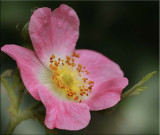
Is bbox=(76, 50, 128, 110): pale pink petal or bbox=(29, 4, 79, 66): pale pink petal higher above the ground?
bbox=(29, 4, 79, 66): pale pink petal

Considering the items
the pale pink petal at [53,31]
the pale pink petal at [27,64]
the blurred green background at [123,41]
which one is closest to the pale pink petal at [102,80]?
the pale pink petal at [53,31]

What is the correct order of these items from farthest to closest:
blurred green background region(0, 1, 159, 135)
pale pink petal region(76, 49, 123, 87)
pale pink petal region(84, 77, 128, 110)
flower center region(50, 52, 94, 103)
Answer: blurred green background region(0, 1, 159, 135) < pale pink petal region(76, 49, 123, 87) < flower center region(50, 52, 94, 103) < pale pink petal region(84, 77, 128, 110)

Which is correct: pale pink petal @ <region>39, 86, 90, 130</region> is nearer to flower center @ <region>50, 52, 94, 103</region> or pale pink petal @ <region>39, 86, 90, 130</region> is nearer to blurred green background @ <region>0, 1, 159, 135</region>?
flower center @ <region>50, 52, 94, 103</region>

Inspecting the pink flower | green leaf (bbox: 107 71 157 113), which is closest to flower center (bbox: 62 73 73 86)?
the pink flower

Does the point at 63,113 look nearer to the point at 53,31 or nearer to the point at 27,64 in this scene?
the point at 27,64

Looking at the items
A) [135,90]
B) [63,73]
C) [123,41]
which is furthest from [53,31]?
[123,41]

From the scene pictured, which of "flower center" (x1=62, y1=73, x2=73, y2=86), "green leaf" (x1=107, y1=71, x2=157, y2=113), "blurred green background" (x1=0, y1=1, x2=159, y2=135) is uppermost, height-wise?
"green leaf" (x1=107, y1=71, x2=157, y2=113)
